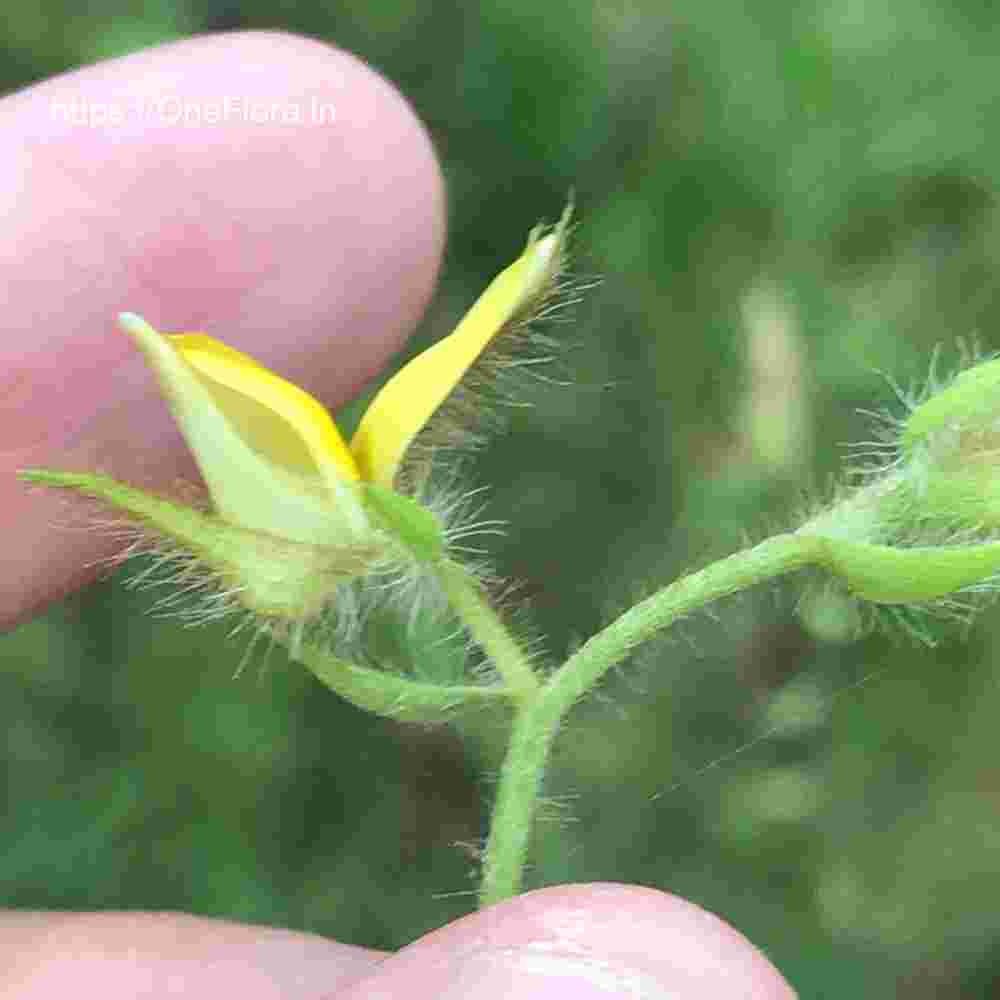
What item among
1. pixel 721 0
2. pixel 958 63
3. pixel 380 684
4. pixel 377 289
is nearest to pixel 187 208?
pixel 377 289

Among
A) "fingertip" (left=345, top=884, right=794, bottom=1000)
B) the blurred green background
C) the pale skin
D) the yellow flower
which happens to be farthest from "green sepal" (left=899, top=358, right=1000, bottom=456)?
the blurred green background

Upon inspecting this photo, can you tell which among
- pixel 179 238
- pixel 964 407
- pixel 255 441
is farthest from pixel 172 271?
pixel 964 407

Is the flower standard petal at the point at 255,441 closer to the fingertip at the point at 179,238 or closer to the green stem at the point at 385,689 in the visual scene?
the green stem at the point at 385,689

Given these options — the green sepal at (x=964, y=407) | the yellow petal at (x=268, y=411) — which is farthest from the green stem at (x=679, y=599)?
the yellow petal at (x=268, y=411)

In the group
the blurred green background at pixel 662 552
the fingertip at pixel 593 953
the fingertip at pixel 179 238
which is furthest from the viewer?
the blurred green background at pixel 662 552

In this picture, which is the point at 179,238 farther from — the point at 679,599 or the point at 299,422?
the point at 679,599

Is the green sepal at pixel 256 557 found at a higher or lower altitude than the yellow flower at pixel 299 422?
lower

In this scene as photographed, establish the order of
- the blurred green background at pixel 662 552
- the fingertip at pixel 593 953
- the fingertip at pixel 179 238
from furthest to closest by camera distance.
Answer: the blurred green background at pixel 662 552 → the fingertip at pixel 179 238 → the fingertip at pixel 593 953
